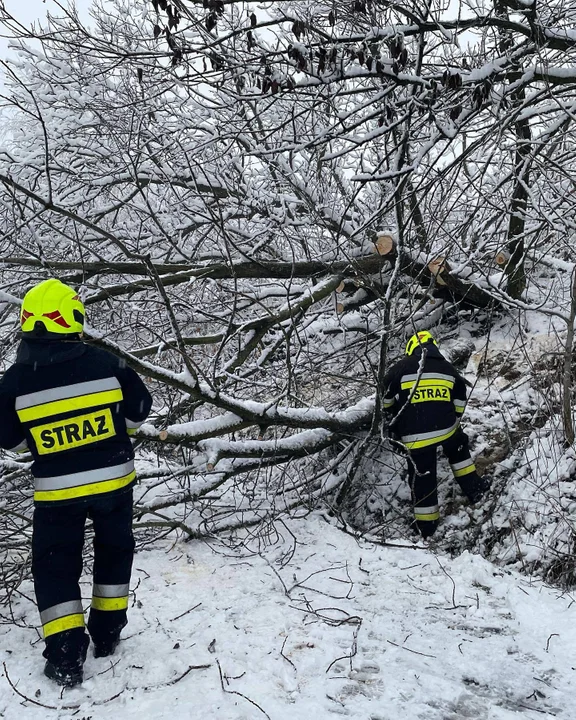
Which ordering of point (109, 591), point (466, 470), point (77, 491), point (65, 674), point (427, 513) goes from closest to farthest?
1. point (65, 674)
2. point (77, 491)
3. point (109, 591)
4. point (427, 513)
5. point (466, 470)

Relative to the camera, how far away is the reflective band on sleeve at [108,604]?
9.47 ft

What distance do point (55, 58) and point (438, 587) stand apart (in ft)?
20.8

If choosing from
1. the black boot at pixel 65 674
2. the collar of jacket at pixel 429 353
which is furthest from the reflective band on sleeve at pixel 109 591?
the collar of jacket at pixel 429 353

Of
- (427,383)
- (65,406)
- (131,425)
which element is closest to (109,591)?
(131,425)

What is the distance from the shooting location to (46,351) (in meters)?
2.84

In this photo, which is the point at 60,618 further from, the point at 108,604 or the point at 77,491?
the point at 77,491

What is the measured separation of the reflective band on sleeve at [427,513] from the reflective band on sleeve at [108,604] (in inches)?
105

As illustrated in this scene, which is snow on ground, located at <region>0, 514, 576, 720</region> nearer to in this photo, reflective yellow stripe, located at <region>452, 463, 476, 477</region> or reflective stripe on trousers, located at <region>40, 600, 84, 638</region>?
reflective stripe on trousers, located at <region>40, 600, 84, 638</region>

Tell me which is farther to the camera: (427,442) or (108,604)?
(427,442)

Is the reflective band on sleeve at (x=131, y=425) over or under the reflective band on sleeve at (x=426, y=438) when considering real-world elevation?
over

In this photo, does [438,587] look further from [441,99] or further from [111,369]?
[441,99]

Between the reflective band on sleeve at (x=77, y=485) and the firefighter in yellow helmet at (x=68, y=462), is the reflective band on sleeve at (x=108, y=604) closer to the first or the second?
the firefighter in yellow helmet at (x=68, y=462)

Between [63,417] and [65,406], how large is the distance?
0.05m

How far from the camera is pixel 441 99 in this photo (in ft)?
12.1
